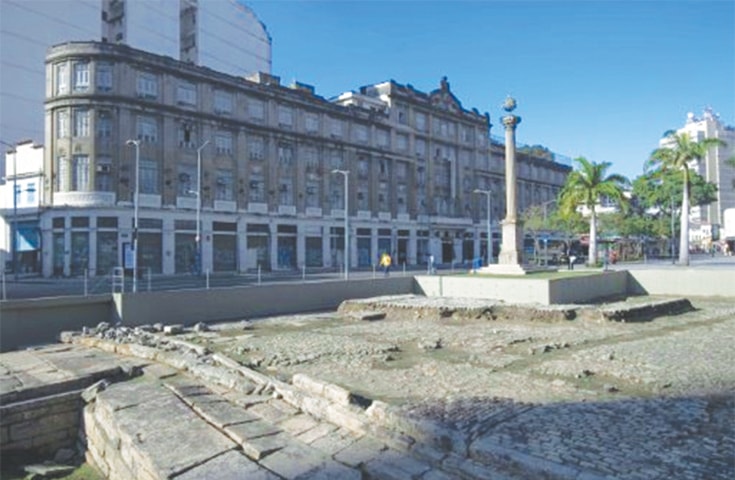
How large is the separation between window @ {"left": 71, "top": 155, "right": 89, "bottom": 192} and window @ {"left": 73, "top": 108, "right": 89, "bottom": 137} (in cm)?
181

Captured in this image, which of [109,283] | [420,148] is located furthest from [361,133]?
[109,283]

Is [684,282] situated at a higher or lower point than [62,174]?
lower

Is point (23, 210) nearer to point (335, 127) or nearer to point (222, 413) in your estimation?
point (335, 127)

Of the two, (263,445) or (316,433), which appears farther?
(316,433)

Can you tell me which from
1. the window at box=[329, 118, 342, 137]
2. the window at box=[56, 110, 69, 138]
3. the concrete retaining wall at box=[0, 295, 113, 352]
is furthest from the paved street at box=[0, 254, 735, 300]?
the window at box=[329, 118, 342, 137]

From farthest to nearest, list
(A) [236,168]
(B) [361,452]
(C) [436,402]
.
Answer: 1. (A) [236,168]
2. (C) [436,402]
3. (B) [361,452]

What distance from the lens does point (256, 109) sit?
50.1 metres

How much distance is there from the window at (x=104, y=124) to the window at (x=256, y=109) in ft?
40.1

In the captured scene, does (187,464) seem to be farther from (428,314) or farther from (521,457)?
(428,314)

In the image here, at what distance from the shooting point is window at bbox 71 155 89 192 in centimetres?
4025

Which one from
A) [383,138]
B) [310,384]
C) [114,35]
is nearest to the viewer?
A: [310,384]

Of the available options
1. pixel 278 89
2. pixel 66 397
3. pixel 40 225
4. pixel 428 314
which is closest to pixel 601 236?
pixel 278 89

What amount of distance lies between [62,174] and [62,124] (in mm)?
3764

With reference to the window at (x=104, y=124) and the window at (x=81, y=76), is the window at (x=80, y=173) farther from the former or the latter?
the window at (x=81, y=76)
